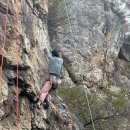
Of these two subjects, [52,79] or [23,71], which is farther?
[52,79]

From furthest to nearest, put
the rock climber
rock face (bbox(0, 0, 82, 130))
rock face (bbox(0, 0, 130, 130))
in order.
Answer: the rock climber → rock face (bbox(0, 0, 130, 130)) → rock face (bbox(0, 0, 82, 130))

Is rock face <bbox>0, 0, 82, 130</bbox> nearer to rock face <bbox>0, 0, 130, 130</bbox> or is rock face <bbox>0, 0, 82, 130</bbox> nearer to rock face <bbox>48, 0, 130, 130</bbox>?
rock face <bbox>0, 0, 130, 130</bbox>

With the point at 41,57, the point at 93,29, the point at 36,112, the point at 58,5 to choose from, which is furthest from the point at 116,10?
the point at 36,112

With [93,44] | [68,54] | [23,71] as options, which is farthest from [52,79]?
[93,44]

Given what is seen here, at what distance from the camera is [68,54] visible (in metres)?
21.0

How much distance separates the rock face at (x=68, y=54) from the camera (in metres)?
9.55

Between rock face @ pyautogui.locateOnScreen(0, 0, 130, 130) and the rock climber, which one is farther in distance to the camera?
the rock climber

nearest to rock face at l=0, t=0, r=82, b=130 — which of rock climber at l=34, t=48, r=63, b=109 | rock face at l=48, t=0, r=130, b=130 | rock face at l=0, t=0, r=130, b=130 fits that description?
rock face at l=0, t=0, r=130, b=130

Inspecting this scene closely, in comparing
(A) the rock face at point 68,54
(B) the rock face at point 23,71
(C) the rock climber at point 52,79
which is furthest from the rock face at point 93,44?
(C) the rock climber at point 52,79

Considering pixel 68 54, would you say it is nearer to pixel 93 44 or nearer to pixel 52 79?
pixel 93 44

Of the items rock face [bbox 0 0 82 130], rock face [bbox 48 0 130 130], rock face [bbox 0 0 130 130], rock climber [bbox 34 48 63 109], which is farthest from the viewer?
rock face [bbox 48 0 130 130]

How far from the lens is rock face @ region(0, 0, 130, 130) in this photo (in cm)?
955

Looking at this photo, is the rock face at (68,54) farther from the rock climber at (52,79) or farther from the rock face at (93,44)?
the rock climber at (52,79)

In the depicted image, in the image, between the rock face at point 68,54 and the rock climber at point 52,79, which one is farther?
the rock climber at point 52,79
